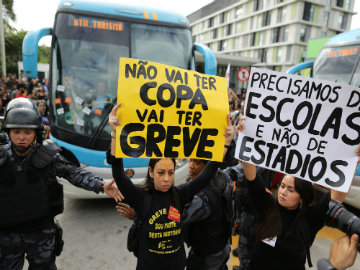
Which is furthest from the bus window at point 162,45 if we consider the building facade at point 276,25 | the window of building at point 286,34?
the window of building at point 286,34

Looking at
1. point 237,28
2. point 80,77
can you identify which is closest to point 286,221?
point 80,77

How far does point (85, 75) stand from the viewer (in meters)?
4.30

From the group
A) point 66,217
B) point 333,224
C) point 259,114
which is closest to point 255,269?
point 333,224

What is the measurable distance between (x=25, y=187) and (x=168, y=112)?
1388 mm

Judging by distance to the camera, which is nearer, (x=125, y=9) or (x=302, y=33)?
(x=125, y=9)

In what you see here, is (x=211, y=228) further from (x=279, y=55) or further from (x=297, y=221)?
(x=279, y=55)

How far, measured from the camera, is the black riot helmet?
7.25ft

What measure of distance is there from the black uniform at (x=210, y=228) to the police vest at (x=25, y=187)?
51.7 inches

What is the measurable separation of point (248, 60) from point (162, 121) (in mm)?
28297

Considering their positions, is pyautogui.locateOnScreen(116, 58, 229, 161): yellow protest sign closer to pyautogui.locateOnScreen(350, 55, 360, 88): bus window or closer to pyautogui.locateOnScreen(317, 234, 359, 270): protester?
pyautogui.locateOnScreen(317, 234, 359, 270): protester

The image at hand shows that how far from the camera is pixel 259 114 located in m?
2.09

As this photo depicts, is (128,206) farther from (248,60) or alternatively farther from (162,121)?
(248,60)

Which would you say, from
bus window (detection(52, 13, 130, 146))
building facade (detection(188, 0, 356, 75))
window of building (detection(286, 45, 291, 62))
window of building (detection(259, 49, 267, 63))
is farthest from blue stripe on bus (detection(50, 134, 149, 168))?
window of building (detection(259, 49, 267, 63))

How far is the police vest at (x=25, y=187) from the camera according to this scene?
85.7 inches
